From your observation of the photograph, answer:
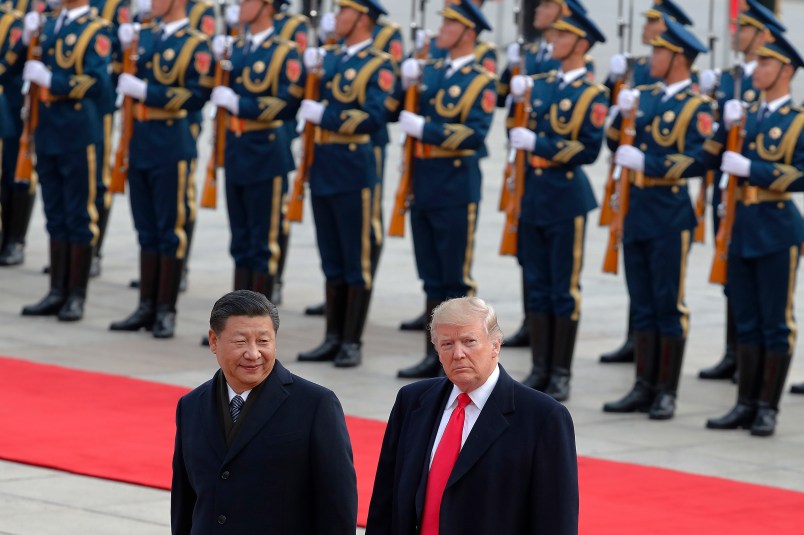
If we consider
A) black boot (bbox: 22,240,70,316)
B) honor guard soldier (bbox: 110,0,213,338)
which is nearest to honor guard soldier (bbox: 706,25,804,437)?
honor guard soldier (bbox: 110,0,213,338)

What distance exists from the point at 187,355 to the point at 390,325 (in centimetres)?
172

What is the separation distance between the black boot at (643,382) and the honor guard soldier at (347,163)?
66.8 inches

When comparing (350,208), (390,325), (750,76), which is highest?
(750,76)

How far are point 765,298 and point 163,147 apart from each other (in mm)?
3820

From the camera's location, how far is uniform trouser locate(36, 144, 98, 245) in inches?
460

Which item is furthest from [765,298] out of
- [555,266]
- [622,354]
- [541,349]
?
[622,354]

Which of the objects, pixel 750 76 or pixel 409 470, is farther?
pixel 750 76

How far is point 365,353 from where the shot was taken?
11.1 m

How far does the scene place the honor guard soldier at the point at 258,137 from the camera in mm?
10773

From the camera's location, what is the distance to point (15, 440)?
8367mm

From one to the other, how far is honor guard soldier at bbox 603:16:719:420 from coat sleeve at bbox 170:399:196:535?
4.93 metres

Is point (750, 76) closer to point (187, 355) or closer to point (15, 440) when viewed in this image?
point (187, 355)

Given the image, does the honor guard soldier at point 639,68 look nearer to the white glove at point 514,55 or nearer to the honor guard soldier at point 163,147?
the white glove at point 514,55

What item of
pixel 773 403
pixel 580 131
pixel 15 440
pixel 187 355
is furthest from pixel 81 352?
pixel 773 403
